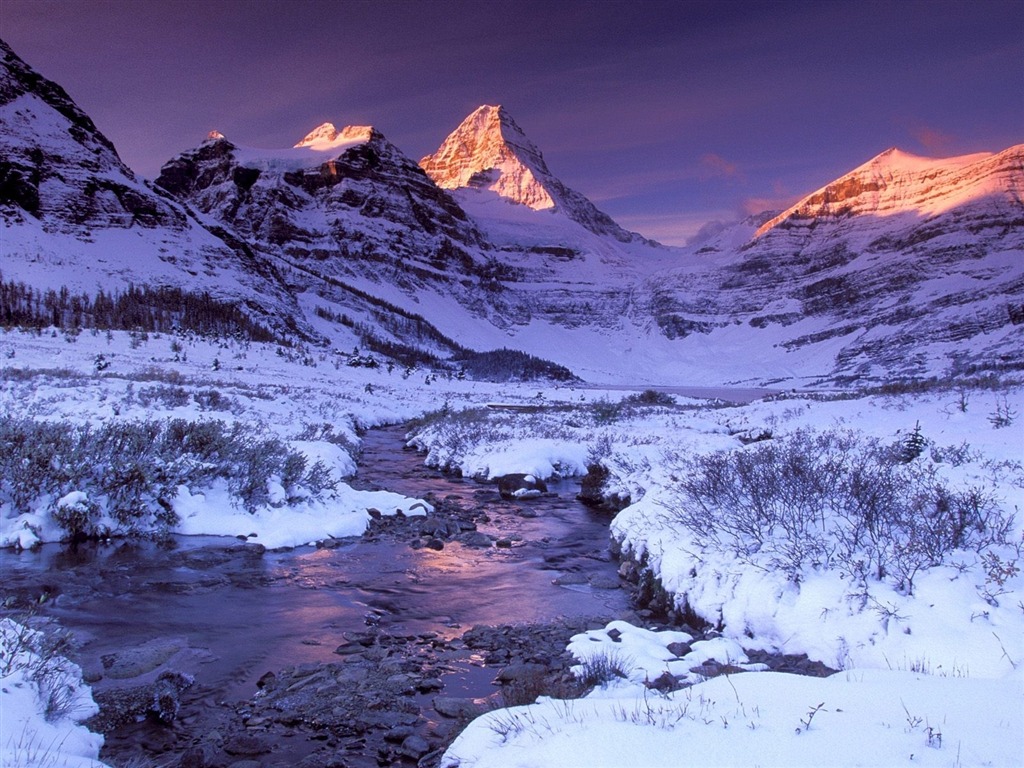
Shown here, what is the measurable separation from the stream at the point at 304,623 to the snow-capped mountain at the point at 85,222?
104367mm

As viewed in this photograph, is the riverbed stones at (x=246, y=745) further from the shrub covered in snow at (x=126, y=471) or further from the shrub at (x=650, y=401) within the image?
the shrub at (x=650, y=401)

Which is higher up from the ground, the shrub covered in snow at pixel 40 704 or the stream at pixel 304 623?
the shrub covered in snow at pixel 40 704

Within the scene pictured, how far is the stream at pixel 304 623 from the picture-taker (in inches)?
230

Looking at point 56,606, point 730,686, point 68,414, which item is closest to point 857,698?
point 730,686

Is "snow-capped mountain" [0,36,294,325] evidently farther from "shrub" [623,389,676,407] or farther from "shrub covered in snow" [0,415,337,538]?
"shrub covered in snow" [0,415,337,538]

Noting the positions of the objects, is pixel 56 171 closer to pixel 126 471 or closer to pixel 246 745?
pixel 126 471

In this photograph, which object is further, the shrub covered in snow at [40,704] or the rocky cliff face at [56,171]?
the rocky cliff face at [56,171]

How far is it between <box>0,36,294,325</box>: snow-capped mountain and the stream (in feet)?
342

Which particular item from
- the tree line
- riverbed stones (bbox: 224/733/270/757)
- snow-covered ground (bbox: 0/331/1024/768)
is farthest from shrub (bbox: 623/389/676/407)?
the tree line

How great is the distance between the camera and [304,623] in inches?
341

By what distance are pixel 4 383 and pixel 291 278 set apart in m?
155

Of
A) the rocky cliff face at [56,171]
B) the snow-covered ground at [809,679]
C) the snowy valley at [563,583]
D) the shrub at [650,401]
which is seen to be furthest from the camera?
the rocky cliff face at [56,171]

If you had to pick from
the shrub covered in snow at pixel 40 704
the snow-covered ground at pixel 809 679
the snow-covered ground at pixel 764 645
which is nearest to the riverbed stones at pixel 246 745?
the shrub covered in snow at pixel 40 704

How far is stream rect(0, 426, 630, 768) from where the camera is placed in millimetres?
5832
